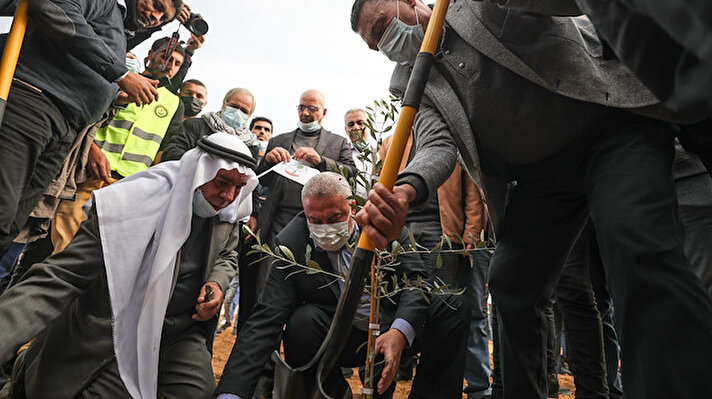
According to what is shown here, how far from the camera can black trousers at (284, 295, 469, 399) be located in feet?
7.81

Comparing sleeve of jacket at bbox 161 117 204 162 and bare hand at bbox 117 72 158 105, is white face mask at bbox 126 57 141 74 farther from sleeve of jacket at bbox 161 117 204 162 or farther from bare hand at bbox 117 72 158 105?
bare hand at bbox 117 72 158 105

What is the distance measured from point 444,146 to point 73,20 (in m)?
1.97

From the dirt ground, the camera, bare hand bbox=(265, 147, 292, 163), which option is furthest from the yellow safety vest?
the dirt ground

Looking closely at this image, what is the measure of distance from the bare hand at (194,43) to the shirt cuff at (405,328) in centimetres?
348

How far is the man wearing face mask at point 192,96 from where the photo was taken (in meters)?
4.75

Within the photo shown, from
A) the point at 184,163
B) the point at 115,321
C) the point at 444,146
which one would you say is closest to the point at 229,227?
the point at 184,163

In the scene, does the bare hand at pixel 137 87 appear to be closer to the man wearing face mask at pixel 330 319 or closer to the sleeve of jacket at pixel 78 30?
the sleeve of jacket at pixel 78 30

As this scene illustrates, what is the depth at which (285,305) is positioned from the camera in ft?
8.16

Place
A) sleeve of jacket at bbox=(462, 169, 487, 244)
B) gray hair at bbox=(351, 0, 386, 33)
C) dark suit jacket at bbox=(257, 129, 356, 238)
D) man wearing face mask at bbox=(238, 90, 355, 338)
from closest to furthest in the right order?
gray hair at bbox=(351, 0, 386, 33) < sleeve of jacket at bbox=(462, 169, 487, 244) < man wearing face mask at bbox=(238, 90, 355, 338) < dark suit jacket at bbox=(257, 129, 356, 238)

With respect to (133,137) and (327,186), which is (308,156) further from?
(133,137)

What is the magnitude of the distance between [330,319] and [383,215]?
1400 mm

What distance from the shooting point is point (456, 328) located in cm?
246

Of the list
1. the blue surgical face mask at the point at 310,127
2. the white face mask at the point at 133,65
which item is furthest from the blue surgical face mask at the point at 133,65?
the blue surgical face mask at the point at 310,127

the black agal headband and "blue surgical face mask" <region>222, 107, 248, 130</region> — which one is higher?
"blue surgical face mask" <region>222, 107, 248, 130</region>
